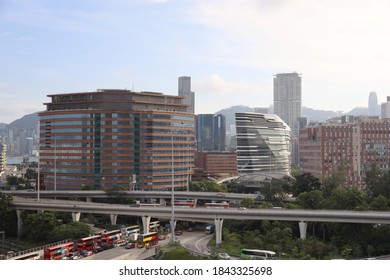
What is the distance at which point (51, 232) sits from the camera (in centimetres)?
1803

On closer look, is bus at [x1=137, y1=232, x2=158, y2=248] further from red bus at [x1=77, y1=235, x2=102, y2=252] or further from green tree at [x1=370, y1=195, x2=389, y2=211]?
green tree at [x1=370, y1=195, x2=389, y2=211]

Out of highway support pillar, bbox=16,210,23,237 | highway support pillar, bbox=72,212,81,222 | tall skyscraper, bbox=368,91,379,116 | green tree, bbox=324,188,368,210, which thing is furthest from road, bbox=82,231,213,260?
tall skyscraper, bbox=368,91,379,116

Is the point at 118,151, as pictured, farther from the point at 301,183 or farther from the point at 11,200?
the point at 301,183

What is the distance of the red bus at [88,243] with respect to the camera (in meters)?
15.4

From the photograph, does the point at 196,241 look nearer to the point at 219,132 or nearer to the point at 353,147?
the point at 353,147

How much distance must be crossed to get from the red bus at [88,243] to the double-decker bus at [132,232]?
5.58 ft

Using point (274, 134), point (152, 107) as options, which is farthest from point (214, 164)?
point (152, 107)

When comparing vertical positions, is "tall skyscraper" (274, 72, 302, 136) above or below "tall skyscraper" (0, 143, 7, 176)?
above

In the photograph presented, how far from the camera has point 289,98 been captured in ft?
228

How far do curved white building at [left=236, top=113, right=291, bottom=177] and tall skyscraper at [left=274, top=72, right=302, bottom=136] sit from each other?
23.2 meters

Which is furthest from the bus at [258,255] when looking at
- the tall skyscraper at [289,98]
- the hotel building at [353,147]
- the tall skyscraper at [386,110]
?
the tall skyscraper at [289,98]

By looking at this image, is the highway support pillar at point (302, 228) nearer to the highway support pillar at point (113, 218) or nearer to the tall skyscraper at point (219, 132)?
the highway support pillar at point (113, 218)

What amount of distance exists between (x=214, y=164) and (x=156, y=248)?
38.9 metres

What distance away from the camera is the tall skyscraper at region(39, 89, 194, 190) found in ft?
97.7
